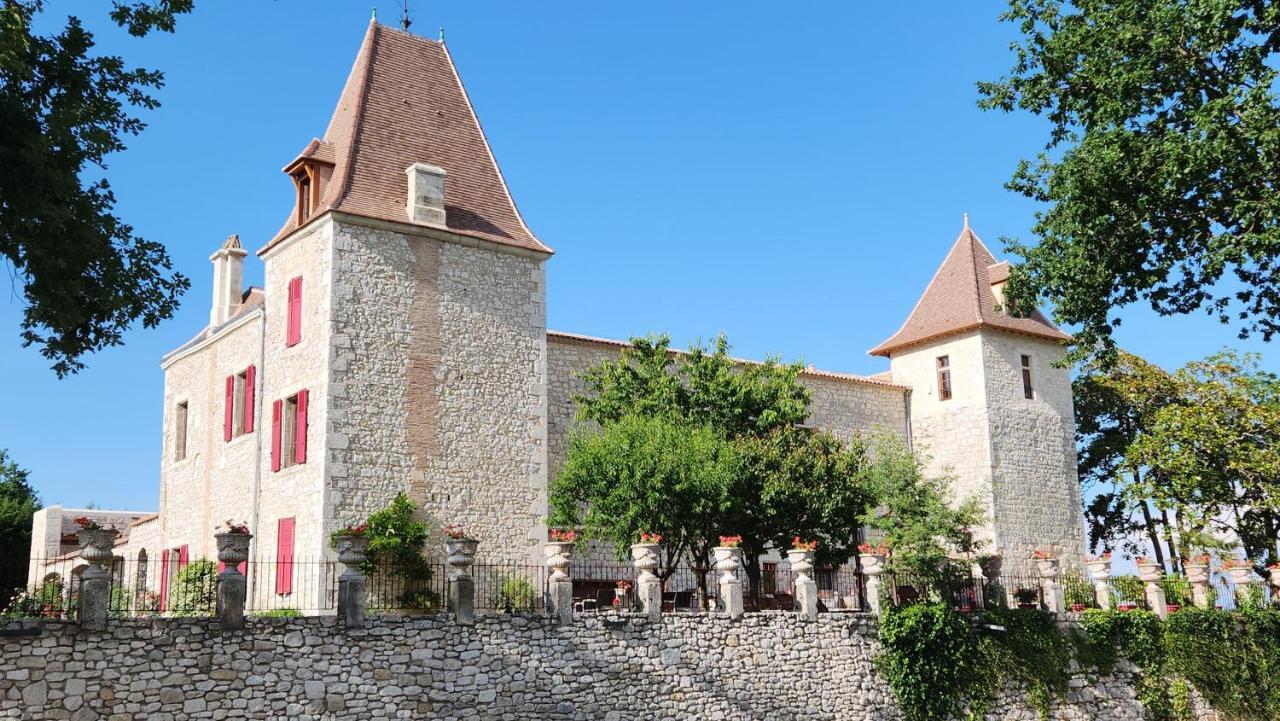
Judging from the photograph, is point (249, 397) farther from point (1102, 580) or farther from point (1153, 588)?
point (1153, 588)

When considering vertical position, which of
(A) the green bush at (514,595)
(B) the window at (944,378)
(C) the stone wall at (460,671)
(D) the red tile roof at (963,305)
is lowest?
(C) the stone wall at (460,671)

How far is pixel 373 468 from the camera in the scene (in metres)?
19.8

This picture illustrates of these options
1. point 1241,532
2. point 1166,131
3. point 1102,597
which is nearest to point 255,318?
point 1166,131

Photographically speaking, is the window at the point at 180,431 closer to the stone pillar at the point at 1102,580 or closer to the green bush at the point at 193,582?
the green bush at the point at 193,582

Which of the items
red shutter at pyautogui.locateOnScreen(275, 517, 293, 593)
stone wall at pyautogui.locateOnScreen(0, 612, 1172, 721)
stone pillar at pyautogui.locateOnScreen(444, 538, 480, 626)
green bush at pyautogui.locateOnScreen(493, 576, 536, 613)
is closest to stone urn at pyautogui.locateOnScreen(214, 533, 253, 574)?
stone wall at pyautogui.locateOnScreen(0, 612, 1172, 721)

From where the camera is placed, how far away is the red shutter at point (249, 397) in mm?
22516

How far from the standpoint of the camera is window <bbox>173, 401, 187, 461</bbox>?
2610cm

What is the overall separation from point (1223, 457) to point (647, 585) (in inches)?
711

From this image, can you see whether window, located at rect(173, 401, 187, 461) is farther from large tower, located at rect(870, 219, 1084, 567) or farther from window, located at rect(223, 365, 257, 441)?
large tower, located at rect(870, 219, 1084, 567)

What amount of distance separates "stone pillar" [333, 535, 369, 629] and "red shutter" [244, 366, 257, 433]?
792 cm

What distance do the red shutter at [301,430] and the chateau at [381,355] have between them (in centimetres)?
4

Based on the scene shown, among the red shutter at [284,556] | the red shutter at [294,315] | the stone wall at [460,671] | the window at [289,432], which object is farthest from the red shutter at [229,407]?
the stone wall at [460,671]

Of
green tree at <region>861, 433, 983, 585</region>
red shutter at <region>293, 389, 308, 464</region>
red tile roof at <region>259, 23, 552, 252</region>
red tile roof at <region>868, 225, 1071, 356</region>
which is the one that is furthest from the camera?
red tile roof at <region>868, 225, 1071, 356</region>

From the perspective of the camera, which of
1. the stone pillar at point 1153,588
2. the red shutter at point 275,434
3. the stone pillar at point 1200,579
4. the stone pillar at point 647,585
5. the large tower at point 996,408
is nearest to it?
the stone pillar at point 647,585
